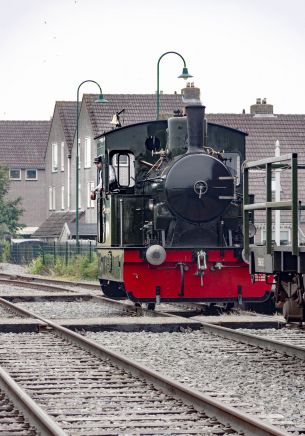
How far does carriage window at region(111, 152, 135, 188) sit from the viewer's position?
736 inches

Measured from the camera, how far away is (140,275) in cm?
1812

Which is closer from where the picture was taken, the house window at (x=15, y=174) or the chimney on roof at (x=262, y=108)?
the chimney on roof at (x=262, y=108)

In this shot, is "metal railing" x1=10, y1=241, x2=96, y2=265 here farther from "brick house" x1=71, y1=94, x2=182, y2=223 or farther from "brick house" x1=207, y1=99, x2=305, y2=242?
"brick house" x1=207, y1=99, x2=305, y2=242

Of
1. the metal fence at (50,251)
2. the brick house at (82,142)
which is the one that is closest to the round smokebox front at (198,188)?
the metal fence at (50,251)

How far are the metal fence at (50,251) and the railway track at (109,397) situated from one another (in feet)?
83.5

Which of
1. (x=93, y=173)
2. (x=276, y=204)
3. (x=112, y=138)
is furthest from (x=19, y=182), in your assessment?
(x=276, y=204)

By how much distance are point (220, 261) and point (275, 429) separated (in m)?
10.7

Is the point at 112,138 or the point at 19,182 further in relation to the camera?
the point at 19,182

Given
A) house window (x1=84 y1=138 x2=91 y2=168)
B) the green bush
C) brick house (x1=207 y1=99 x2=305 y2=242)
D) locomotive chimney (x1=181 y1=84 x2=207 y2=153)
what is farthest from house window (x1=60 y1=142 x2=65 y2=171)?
locomotive chimney (x1=181 y1=84 x2=207 y2=153)

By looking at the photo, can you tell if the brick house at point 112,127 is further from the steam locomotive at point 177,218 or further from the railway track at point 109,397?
the railway track at point 109,397

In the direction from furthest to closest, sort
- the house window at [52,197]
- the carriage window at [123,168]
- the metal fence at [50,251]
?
1. the house window at [52,197]
2. the metal fence at [50,251]
3. the carriage window at [123,168]

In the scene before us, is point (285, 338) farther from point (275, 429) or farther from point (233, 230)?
point (275, 429)

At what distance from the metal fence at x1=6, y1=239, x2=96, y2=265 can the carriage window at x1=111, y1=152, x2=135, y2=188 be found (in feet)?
61.3

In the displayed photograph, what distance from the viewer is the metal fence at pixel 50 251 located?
137 feet
